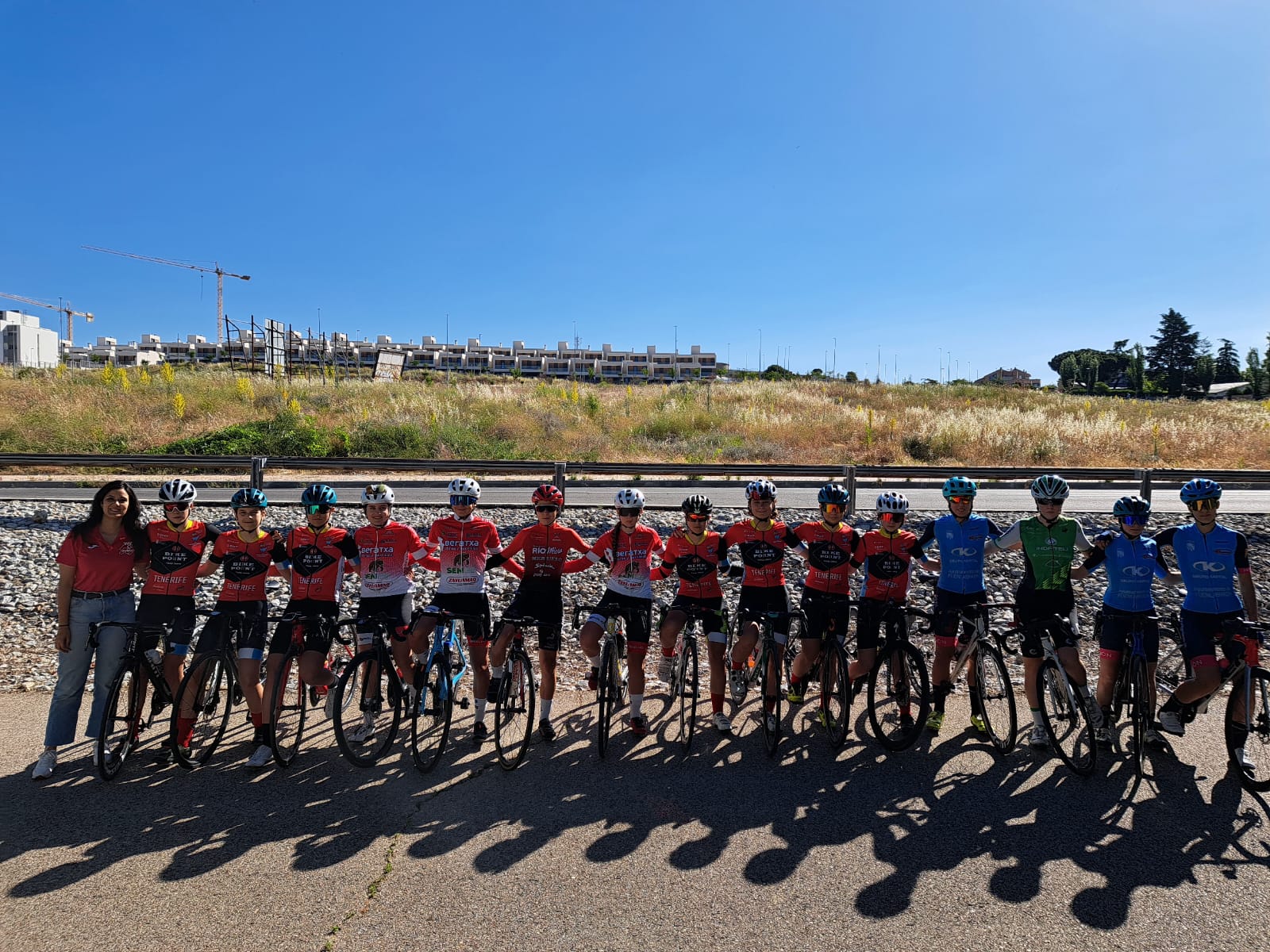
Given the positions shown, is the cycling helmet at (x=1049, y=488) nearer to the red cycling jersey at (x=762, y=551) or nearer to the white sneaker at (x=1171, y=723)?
the white sneaker at (x=1171, y=723)

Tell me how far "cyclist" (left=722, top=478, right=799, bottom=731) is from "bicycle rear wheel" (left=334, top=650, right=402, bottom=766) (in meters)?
2.94

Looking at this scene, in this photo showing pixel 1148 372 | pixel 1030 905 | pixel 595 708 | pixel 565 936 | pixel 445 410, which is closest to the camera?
pixel 565 936

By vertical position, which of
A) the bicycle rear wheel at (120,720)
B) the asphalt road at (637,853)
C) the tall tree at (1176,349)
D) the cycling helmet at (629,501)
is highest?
the tall tree at (1176,349)

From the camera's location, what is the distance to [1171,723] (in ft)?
19.5

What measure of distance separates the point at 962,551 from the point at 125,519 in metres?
7.04

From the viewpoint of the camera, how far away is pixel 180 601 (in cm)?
596

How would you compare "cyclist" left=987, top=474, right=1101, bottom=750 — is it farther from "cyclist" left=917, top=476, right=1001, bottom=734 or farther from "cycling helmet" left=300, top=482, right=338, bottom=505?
"cycling helmet" left=300, top=482, right=338, bottom=505

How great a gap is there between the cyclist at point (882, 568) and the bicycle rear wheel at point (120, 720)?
18.8 feet

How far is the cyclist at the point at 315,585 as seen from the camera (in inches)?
229

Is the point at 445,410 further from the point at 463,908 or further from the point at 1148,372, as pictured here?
the point at 1148,372

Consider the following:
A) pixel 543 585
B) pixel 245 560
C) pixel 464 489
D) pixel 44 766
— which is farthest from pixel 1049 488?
pixel 44 766

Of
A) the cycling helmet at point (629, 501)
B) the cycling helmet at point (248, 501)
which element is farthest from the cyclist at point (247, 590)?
the cycling helmet at point (629, 501)

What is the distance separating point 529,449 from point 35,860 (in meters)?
22.3

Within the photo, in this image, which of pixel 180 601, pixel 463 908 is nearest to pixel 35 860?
pixel 180 601
